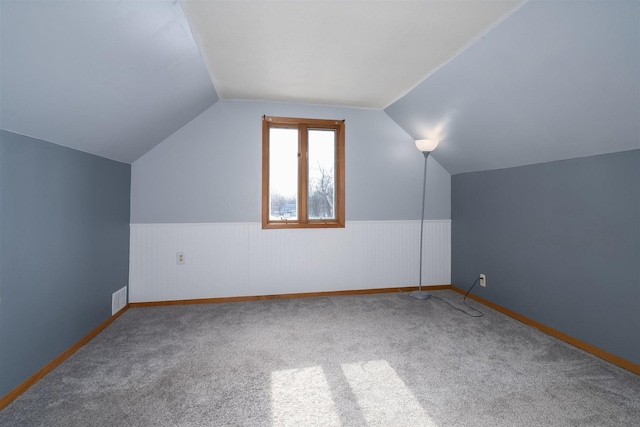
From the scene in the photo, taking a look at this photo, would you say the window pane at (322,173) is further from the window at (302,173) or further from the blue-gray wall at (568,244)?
the blue-gray wall at (568,244)

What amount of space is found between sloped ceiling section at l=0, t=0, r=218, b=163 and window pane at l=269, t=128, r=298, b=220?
1.19m

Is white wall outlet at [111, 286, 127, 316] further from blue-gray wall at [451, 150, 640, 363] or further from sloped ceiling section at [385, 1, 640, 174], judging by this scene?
blue-gray wall at [451, 150, 640, 363]

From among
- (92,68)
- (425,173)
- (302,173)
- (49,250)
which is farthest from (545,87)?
(49,250)

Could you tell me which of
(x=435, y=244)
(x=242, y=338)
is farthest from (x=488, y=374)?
(x=435, y=244)

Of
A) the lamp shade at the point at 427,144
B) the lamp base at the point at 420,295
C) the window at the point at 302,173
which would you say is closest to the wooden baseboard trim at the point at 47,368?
the window at the point at 302,173

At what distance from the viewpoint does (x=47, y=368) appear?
2.06 m

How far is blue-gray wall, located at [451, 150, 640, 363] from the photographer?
2178mm

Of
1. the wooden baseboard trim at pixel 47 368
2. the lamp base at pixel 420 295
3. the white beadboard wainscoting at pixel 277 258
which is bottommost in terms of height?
the wooden baseboard trim at pixel 47 368

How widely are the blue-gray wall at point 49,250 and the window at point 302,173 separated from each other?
162cm

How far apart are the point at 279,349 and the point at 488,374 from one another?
1.50 meters

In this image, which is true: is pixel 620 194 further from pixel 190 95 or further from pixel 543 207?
pixel 190 95

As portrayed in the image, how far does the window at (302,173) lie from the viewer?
147 inches

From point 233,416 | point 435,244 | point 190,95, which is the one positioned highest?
point 190,95

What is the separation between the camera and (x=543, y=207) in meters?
2.80
